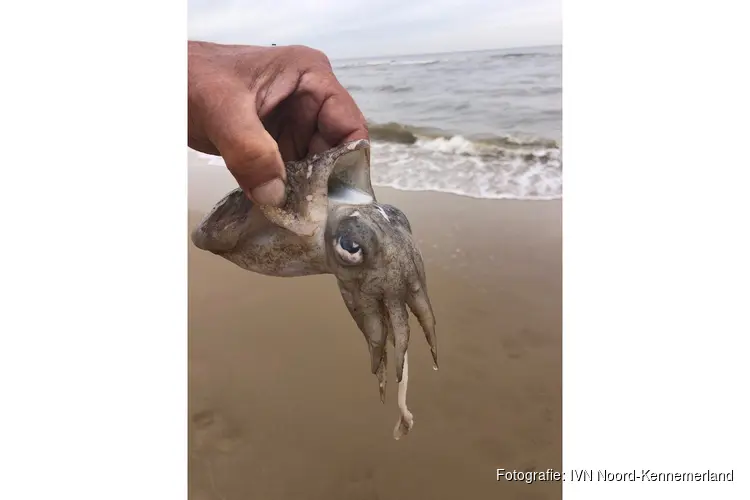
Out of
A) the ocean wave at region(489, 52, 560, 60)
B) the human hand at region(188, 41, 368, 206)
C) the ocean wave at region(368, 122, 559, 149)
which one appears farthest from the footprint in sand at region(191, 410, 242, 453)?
the ocean wave at region(489, 52, 560, 60)

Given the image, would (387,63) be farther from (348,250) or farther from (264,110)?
(348,250)

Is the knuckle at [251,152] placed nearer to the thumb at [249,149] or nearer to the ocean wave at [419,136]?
the thumb at [249,149]

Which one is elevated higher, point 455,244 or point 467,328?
point 455,244

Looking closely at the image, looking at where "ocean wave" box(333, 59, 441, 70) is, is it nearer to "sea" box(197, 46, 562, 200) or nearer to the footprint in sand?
"sea" box(197, 46, 562, 200)

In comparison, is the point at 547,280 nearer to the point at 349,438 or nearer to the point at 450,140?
the point at 450,140

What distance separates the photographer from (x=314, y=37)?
119 centimetres

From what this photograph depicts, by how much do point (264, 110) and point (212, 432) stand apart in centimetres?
76

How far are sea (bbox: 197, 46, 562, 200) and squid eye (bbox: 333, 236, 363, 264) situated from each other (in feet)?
1.08

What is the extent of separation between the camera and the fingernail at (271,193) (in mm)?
912

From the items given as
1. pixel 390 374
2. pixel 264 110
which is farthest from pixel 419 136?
pixel 390 374

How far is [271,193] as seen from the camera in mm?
915

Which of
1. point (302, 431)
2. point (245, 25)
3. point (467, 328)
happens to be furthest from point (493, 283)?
point (245, 25)

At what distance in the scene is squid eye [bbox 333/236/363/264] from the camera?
0.91m

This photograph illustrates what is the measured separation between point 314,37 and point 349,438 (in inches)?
34.8
